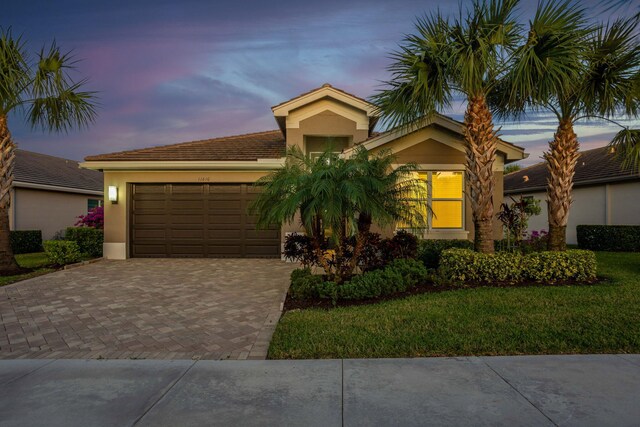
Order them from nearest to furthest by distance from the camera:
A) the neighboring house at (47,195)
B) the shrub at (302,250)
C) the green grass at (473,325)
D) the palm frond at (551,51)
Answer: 1. the green grass at (473,325)
2. the palm frond at (551,51)
3. the shrub at (302,250)
4. the neighboring house at (47,195)

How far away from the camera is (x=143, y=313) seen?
19.5 feet

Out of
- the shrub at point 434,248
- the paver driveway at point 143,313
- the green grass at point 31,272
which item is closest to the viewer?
the paver driveway at point 143,313

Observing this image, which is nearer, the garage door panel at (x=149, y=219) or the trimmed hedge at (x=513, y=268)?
the trimmed hedge at (x=513, y=268)

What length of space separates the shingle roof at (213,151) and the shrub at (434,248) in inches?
227

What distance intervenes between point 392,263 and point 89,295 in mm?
6356

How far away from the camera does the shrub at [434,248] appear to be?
28.7ft

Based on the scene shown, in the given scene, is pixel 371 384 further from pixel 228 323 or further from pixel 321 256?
pixel 321 256

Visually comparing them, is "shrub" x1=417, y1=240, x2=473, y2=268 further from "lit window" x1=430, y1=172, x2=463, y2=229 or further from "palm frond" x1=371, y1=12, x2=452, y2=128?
"palm frond" x1=371, y1=12, x2=452, y2=128

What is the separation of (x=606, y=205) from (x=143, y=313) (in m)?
18.3

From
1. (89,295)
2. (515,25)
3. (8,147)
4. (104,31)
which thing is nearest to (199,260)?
(89,295)

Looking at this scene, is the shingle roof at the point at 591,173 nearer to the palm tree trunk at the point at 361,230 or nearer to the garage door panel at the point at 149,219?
the palm tree trunk at the point at 361,230

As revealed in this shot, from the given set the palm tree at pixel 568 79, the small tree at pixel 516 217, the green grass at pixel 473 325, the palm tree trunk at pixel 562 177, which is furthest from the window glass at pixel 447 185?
the green grass at pixel 473 325

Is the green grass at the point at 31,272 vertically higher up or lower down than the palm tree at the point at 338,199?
lower down

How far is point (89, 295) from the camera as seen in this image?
283 inches
